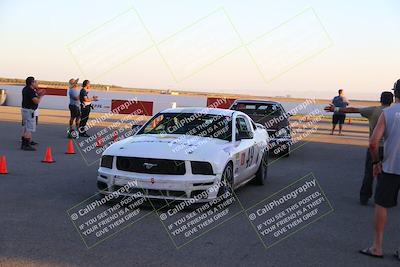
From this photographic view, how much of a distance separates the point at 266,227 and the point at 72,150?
734 cm

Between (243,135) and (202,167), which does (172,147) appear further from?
(243,135)

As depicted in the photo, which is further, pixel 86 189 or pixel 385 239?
pixel 86 189

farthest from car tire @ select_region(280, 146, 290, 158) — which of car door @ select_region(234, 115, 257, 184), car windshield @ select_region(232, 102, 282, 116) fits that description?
car door @ select_region(234, 115, 257, 184)

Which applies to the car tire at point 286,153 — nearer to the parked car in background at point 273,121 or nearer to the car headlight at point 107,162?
the parked car in background at point 273,121

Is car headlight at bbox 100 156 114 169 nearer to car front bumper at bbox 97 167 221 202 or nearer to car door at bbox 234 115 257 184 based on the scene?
car front bumper at bbox 97 167 221 202

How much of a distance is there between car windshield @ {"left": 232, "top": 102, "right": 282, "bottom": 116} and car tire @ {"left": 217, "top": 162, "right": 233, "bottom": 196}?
282 inches

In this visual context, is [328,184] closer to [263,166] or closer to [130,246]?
[263,166]

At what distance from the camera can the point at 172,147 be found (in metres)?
7.09

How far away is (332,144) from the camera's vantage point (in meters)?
18.0

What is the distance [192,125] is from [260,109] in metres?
6.79

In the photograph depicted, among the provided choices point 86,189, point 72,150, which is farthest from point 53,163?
point 86,189

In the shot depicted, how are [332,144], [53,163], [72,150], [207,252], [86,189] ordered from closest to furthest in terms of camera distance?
1. [207,252]
2. [86,189]
3. [53,163]
4. [72,150]
5. [332,144]

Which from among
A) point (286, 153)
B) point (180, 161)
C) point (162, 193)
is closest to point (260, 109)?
point (286, 153)

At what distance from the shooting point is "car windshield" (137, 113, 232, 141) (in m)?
8.12
